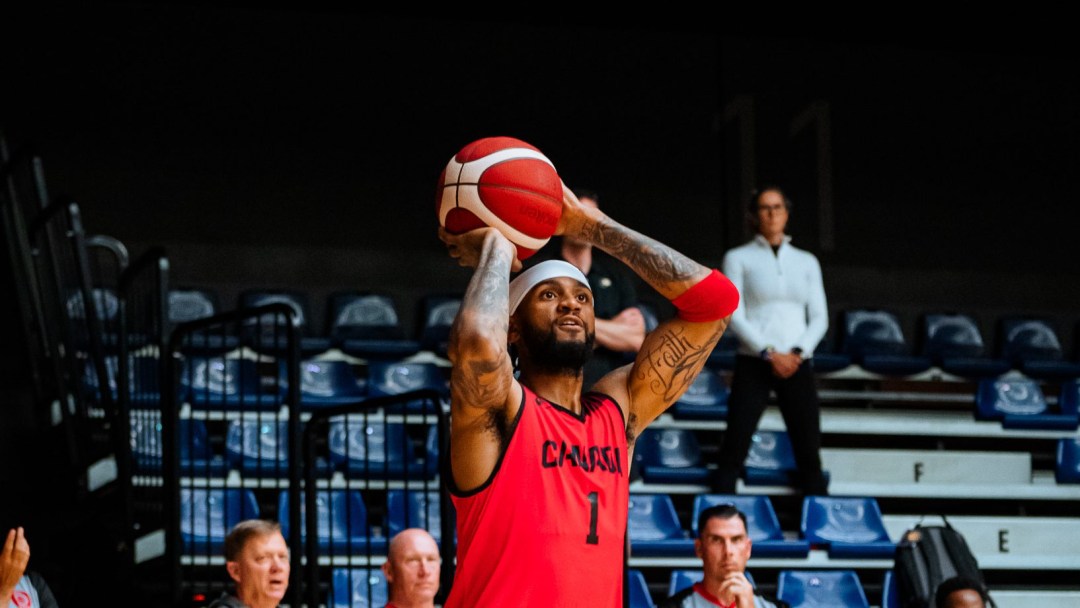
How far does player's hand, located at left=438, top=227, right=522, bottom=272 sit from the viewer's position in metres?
3.04

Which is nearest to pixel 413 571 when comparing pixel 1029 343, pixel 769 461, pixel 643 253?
pixel 643 253

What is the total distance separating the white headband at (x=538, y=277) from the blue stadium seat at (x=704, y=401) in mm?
4961

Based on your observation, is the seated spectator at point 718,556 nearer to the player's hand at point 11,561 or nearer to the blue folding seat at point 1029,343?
the player's hand at point 11,561

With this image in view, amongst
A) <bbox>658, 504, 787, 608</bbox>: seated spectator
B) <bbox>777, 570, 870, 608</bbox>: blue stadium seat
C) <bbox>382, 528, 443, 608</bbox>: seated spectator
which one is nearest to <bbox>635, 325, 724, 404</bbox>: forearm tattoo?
<bbox>382, 528, 443, 608</bbox>: seated spectator

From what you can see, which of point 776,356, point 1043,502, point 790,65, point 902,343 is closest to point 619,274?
point 776,356

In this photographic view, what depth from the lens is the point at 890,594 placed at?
633cm

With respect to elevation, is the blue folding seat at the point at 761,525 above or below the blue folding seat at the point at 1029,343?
below

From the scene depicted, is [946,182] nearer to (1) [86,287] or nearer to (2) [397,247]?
(2) [397,247]

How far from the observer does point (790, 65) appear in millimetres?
11641

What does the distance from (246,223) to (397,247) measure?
1.22m

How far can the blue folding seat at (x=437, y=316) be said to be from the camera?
925cm

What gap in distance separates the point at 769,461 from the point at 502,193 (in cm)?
511

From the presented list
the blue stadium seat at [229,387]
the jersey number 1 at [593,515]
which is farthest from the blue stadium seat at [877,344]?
the jersey number 1 at [593,515]

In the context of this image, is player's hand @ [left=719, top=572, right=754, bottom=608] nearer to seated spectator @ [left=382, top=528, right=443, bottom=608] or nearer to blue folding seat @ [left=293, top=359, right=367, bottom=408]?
seated spectator @ [left=382, top=528, right=443, bottom=608]
